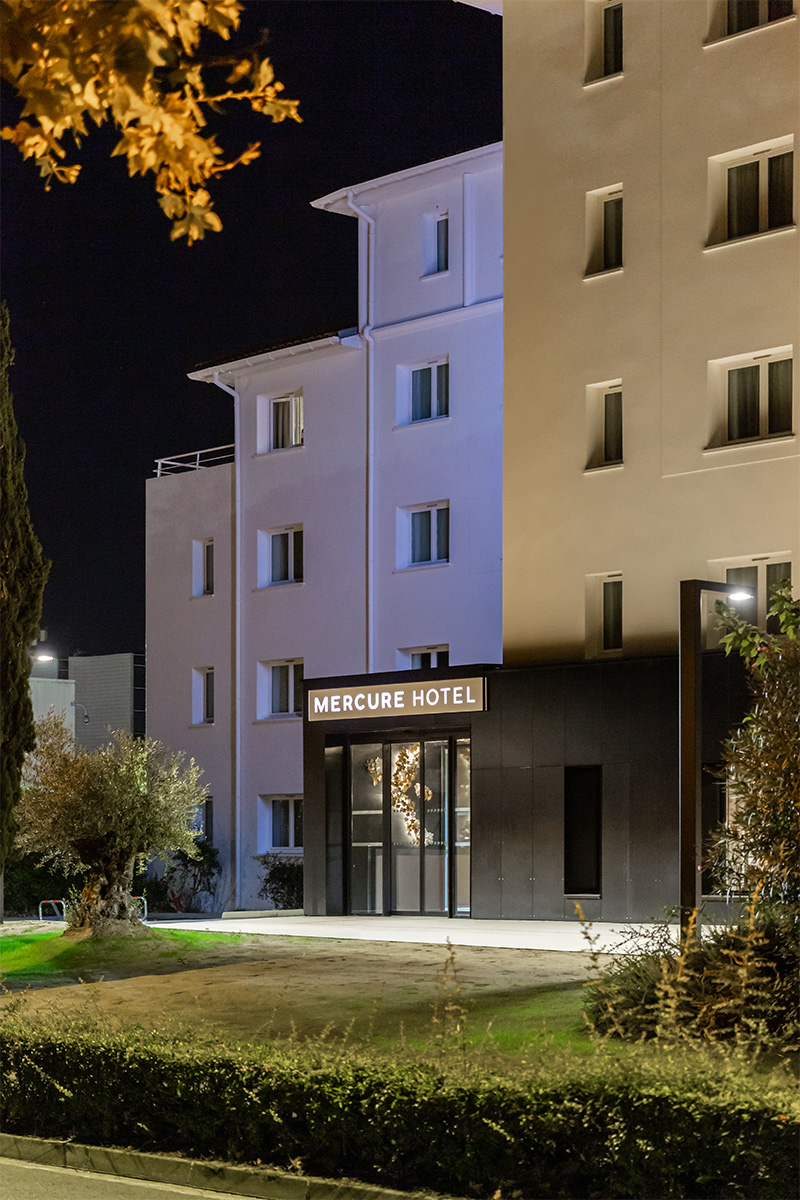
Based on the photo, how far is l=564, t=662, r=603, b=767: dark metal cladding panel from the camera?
74.0 ft

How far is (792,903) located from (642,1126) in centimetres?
323

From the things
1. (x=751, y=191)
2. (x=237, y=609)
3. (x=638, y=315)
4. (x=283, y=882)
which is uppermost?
(x=751, y=191)

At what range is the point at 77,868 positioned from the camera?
61.4 ft

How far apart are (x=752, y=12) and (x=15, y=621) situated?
1382cm

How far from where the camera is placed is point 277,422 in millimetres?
34531

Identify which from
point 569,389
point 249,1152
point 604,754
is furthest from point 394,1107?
point 569,389

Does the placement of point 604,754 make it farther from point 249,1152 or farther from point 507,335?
point 249,1152

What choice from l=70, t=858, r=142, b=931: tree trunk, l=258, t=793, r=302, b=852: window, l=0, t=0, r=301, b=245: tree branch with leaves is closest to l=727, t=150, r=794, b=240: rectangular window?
l=70, t=858, r=142, b=931: tree trunk

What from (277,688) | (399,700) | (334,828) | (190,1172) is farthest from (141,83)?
(277,688)

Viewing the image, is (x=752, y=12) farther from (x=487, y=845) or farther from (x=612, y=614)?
(x=487, y=845)

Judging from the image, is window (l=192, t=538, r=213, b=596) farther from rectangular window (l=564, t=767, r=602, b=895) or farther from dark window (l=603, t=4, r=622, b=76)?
dark window (l=603, t=4, r=622, b=76)

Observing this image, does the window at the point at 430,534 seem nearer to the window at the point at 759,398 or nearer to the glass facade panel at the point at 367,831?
the glass facade panel at the point at 367,831

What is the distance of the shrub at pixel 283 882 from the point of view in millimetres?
32188

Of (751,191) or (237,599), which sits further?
(237,599)
